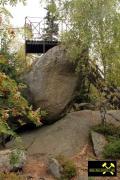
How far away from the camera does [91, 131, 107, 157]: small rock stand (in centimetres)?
1634

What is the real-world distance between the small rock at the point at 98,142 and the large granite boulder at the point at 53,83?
5.93ft

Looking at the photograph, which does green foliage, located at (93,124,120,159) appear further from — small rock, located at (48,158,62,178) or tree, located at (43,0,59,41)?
tree, located at (43,0,59,41)

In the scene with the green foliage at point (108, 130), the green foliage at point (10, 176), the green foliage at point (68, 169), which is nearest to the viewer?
the green foliage at point (10, 176)

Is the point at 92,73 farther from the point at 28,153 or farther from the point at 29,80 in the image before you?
the point at 28,153

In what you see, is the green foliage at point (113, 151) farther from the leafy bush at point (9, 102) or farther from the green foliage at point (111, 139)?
the leafy bush at point (9, 102)

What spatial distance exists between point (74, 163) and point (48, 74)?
3.95 metres

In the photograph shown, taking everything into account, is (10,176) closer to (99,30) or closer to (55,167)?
(55,167)

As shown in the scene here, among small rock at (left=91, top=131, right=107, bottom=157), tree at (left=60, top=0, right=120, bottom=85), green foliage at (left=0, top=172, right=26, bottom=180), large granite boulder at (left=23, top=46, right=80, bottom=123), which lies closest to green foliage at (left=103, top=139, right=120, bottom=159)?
small rock at (left=91, top=131, right=107, bottom=157)

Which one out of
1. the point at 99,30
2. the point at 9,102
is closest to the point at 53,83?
the point at 99,30

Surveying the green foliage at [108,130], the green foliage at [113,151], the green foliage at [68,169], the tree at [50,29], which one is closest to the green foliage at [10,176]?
the green foliage at [68,169]

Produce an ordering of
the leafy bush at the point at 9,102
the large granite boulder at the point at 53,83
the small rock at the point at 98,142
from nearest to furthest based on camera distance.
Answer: the leafy bush at the point at 9,102 → the small rock at the point at 98,142 → the large granite boulder at the point at 53,83

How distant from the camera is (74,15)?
17141mm

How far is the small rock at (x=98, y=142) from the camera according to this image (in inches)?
643

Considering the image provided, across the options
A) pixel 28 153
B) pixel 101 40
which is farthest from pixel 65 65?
pixel 28 153
